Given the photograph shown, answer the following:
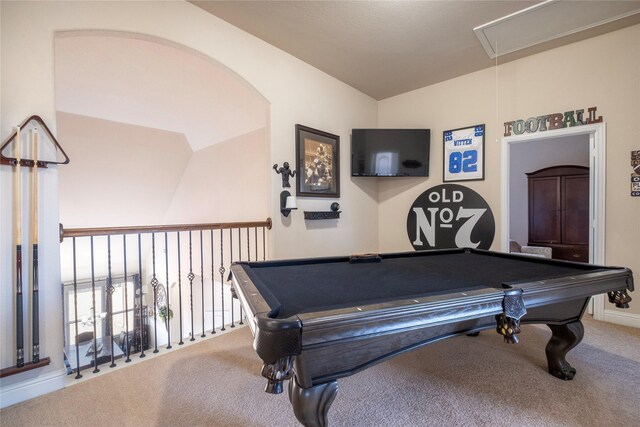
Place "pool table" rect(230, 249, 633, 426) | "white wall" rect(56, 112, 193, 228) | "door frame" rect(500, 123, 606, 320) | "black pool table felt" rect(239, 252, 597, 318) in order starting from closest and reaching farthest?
1. "pool table" rect(230, 249, 633, 426)
2. "black pool table felt" rect(239, 252, 597, 318)
3. "door frame" rect(500, 123, 606, 320)
4. "white wall" rect(56, 112, 193, 228)

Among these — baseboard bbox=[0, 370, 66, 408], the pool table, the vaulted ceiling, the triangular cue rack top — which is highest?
the vaulted ceiling

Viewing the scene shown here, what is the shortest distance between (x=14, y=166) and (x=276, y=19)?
85.7 inches

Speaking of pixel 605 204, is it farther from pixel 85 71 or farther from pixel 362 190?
pixel 85 71

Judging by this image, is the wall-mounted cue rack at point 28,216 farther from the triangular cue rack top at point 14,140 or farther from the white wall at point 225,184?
the white wall at point 225,184

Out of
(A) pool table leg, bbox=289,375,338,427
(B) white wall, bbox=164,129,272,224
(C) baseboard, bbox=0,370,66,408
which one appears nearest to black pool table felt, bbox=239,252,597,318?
(A) pool table leg, bbox=289,375,338,427

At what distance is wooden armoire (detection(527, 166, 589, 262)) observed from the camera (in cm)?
421

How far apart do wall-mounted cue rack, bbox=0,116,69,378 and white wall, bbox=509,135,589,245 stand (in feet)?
19.8

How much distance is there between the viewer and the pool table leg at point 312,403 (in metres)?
0.98

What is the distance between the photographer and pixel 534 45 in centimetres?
294

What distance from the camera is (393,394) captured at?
1.70m

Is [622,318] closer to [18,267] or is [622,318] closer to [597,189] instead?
[597,189]

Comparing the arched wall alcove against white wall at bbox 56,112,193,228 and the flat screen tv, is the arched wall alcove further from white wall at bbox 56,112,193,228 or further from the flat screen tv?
the flat screen tv

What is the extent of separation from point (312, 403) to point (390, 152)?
342cm

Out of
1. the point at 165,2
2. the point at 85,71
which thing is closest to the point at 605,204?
the point at 165,2
